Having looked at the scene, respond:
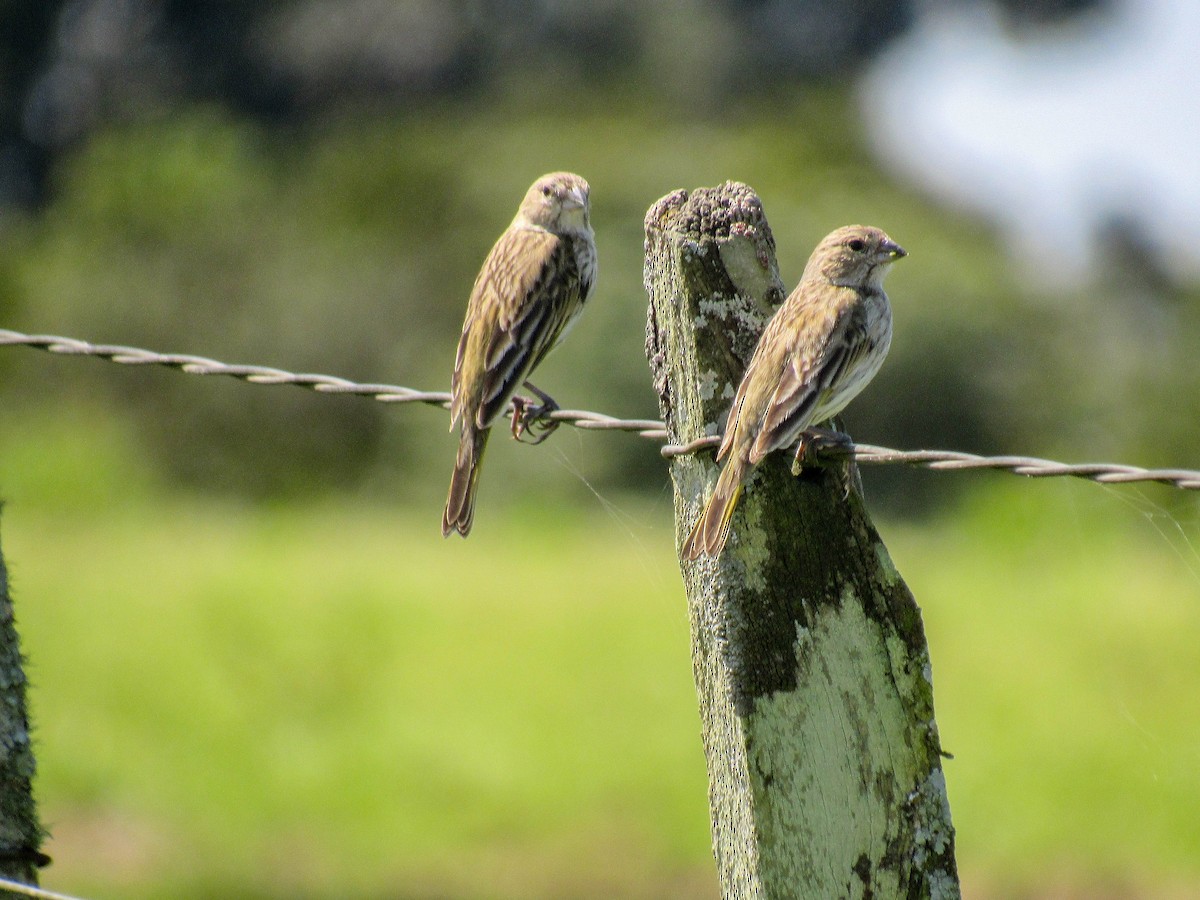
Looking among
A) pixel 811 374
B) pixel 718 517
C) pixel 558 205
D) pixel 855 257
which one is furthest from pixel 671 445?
pixel 558 205

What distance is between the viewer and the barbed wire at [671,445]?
10.7ft

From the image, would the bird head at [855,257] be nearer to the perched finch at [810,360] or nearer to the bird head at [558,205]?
the perched finch at [810,360]

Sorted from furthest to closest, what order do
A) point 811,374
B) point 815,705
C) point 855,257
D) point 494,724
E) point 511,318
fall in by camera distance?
point 494,724
point 511,318
point 855,257
point 811,374
point 815,705

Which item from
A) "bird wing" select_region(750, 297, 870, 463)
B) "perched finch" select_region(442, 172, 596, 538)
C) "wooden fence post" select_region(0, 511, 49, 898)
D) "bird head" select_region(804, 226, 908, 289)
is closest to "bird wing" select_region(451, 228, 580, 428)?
"perched finch" select_region(442, 172, 596, 538)

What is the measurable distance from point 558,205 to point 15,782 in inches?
129

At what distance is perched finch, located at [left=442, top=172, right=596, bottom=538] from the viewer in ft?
17.3

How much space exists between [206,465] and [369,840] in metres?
24.9

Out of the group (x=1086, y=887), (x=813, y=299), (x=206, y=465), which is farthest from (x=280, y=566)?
(x=206, y=465)

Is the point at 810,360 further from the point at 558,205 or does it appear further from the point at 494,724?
the point at 494,724

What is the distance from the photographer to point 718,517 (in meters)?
3.27

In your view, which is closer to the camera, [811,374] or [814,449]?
[814,449]

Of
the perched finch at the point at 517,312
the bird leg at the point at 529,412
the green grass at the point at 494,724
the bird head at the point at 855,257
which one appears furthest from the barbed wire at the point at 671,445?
the green grass at the point at 494,724

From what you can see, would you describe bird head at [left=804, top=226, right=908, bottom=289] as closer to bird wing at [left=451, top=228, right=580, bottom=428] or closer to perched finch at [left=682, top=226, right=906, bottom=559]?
perched finch at [left=682, top=226, right=906, bottom=559]

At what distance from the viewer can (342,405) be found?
3638 centimetres
